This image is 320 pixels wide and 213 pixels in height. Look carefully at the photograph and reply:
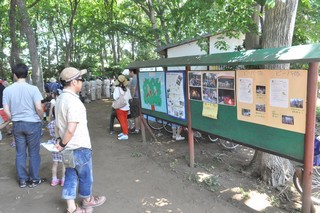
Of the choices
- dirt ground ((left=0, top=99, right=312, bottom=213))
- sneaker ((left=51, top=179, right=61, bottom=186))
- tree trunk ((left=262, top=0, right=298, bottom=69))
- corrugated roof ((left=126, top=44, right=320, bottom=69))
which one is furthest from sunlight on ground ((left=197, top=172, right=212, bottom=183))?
sneaker ((left=51, top=179, right=61, bottom=186))

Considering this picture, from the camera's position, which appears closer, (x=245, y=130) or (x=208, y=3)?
(x=245, y=130)

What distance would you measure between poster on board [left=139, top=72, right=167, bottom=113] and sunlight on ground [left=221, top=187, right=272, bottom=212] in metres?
2.28

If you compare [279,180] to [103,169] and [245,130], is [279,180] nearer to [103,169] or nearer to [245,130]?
[245,130]

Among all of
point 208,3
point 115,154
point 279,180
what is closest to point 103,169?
point 115,154

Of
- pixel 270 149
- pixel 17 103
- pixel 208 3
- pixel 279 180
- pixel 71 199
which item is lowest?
pixel 279 180

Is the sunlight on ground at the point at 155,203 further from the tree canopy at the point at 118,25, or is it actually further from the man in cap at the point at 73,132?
the tree canopy at the point at 118,25

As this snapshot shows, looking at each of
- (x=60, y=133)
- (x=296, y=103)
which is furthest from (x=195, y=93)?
(x=60, y=133)

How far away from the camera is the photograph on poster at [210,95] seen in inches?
167

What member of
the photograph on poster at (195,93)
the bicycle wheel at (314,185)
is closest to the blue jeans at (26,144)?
the photograph on poster at (195,93)

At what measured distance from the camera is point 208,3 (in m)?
5.42

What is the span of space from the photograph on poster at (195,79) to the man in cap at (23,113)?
8.09ft

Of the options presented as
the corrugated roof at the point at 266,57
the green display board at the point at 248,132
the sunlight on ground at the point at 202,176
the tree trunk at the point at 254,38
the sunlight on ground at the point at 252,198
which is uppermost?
the tree trunk at the point at 254,38

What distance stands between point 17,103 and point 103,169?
1.90 m

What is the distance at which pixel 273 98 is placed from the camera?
3291 mm
